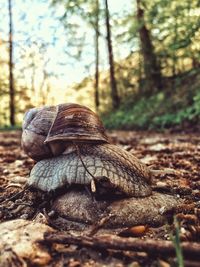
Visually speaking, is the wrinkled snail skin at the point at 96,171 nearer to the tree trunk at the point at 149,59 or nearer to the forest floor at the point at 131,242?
the forest floor at the point at 131,242

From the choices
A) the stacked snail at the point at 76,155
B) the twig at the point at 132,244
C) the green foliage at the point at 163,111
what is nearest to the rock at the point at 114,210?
the stacked snail at the point at 76,155

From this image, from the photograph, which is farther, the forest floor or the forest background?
the forest background

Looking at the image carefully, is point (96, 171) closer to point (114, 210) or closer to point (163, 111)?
point (114, 210)

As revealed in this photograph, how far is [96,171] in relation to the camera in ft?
7.89

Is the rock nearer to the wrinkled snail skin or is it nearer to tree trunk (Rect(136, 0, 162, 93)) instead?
the wrinkled snail skin

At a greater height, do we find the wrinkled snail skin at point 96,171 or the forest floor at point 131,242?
the wrinkled snail skin at point 96,171

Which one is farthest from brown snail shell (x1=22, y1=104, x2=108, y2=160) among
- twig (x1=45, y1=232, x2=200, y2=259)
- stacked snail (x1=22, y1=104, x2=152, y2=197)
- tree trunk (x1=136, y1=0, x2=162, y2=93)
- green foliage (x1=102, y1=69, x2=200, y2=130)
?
tree trunk (x1=136, y1=0, x2=162, y2=93)

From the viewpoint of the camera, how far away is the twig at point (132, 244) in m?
1.47

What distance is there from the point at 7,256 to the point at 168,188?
1514mm

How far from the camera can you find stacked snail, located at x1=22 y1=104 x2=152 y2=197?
2.41m

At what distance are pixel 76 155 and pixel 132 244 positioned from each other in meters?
1.18

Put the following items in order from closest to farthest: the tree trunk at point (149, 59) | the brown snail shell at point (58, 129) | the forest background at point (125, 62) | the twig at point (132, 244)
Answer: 1. the twig at point (132, 244)
2. the brown snail shell at point (58, 129)
3. the forest background at point (125, 62)
4. the tree trunk at point (149, 59)

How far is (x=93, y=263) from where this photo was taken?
1661 mm

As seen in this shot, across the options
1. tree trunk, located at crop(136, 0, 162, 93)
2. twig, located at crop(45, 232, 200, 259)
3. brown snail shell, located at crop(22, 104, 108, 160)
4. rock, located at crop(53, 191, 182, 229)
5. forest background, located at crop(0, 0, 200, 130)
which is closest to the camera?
twig, located at crop(45, 232, 200, 259)
